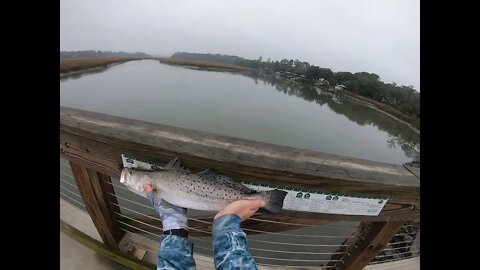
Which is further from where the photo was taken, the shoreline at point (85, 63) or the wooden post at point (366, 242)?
the wooden post at point (366, 242)

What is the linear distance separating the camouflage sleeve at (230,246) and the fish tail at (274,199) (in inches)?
6.0

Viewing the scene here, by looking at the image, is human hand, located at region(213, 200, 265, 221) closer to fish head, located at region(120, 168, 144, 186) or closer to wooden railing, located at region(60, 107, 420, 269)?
wooden railing, located at region(60, 107, 420, 269)

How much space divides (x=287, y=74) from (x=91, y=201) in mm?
1485

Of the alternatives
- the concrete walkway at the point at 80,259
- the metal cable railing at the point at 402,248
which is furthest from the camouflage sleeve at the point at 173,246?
the metal cable railing at the point at 402,248

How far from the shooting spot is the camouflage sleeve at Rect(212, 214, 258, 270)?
122 cm

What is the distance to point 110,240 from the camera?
218 cm

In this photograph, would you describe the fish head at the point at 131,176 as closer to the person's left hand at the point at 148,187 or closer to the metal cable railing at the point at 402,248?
the person's left hand at the point at 148,187

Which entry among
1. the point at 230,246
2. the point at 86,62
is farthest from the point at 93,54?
the point at 230,246

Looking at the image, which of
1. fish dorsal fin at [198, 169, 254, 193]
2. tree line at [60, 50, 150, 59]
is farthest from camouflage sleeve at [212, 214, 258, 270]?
tree line at [60, 50, 150, 59]

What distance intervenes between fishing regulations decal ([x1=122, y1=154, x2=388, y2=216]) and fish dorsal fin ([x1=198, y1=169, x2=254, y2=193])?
1.1 inches

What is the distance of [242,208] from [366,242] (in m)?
1.02

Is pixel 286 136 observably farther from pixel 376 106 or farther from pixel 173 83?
pixel 173 83

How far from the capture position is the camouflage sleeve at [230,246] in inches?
48.0

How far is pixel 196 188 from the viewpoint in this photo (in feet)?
4.48
